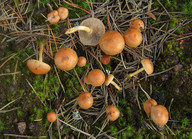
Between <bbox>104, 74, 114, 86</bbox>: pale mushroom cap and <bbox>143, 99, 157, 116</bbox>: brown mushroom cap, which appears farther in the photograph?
<bbox>104, 74, 114, 86</bbox>: pale mushroom cap

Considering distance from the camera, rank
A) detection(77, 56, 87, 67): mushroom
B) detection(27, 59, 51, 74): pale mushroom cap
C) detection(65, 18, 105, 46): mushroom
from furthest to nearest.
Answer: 1. detection(65, 18, 105, 46): mushroom
2. detection(77, 56, 87, 67): mushroom
3. detection(27, 59, 51, 74): pale mushroom cap

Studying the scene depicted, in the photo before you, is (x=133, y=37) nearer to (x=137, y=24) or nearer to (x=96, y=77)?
(x=137, y=24)

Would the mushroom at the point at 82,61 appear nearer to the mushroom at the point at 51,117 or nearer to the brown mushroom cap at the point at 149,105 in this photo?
the mushroom at the point at 51,117

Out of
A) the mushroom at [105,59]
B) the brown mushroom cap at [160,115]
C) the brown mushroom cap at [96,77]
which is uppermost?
the mushroom at [105,59]

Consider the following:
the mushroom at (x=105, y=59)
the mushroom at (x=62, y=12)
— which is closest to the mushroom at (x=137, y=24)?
the mushroom at (x=105, y=59)

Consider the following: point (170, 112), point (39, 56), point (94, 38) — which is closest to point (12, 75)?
point (39, 56)

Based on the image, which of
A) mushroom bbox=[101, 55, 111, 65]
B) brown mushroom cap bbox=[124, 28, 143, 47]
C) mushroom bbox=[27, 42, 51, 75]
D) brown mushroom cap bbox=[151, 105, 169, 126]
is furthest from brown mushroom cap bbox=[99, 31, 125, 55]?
brown mushroom cap bbox=[151, 105, 169, 126]

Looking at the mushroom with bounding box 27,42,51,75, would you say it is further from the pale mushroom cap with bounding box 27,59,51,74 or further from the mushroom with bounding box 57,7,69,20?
the mushroom with bounding box 57,7,69,20

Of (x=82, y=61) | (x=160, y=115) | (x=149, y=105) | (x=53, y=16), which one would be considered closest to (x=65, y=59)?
(x=82, y=61)

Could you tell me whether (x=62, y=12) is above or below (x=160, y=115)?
above

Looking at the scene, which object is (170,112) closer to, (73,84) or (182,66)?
(182,66)
